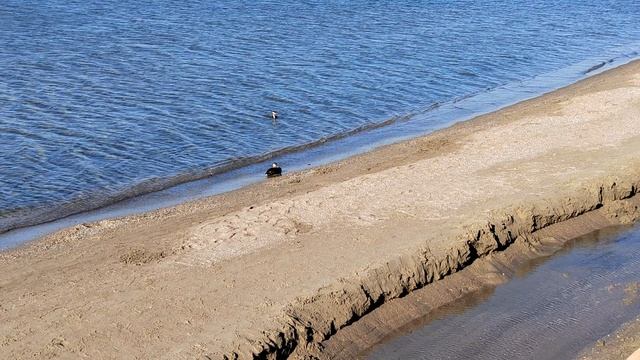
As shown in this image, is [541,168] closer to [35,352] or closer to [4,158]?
[35,352]

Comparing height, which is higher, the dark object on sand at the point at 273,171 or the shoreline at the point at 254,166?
the dark object on sand at the point at 273,171

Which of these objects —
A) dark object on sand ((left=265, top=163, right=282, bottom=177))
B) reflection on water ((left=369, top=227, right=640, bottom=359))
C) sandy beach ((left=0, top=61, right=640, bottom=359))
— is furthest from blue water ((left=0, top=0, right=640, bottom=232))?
reflection on water ((left=369, top=227, right=640, bottom=359))

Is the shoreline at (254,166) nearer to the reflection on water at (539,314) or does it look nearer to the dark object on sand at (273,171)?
the dark object on sand at (273,171)

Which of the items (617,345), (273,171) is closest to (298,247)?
A: (617,345)

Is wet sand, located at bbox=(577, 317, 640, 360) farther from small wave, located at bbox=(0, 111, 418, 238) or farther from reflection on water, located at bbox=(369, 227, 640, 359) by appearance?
small wave, located at bbox=(0, 111, 418, 238)

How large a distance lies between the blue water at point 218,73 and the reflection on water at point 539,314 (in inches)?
370

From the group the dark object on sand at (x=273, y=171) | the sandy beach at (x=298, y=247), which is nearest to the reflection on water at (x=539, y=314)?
the sandy beach at (x=298, y=247)

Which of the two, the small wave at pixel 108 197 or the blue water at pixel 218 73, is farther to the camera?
the blue water at pixel 218 73

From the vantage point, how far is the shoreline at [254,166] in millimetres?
18688

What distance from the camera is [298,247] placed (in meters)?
14.4

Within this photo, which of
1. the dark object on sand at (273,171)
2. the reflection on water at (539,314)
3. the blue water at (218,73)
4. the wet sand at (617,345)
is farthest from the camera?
the blue water at (218,73)

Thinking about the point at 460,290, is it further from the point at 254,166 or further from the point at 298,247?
the point at 254,166

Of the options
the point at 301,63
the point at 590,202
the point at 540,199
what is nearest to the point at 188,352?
the point at 540,199

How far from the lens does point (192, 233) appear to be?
15258 millimetres
